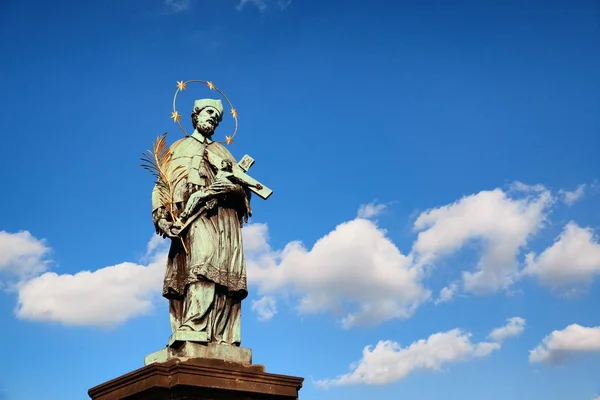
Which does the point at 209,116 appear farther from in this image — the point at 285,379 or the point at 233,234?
the point at 285,379

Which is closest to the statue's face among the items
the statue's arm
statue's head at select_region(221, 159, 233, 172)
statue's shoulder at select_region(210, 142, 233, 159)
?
statue's shoulder at select_region(210, 142, 233, 159)

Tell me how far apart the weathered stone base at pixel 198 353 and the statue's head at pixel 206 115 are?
12.0 feet

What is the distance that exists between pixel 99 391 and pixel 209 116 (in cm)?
469

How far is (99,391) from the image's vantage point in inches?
420

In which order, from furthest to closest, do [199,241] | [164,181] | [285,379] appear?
[164,181] → [199,241] → [285,379]

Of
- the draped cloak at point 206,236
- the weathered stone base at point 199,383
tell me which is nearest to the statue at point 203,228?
the draped cloak at point 206,236

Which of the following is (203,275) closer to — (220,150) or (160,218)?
(160,218)

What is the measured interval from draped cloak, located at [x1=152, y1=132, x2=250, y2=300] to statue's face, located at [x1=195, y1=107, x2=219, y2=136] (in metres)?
0.31

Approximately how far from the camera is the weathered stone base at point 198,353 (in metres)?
10.5

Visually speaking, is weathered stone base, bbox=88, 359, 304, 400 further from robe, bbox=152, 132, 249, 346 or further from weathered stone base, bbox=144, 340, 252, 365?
robe, bbox=152, 132, 249, 346

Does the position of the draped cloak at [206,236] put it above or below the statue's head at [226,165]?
below

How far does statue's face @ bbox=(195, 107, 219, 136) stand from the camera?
12.6m

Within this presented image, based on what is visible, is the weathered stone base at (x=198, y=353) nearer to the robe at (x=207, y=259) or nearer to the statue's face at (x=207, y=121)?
the robe at (x=207, y=259)

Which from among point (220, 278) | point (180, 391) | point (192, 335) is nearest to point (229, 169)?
point (220, 278)
